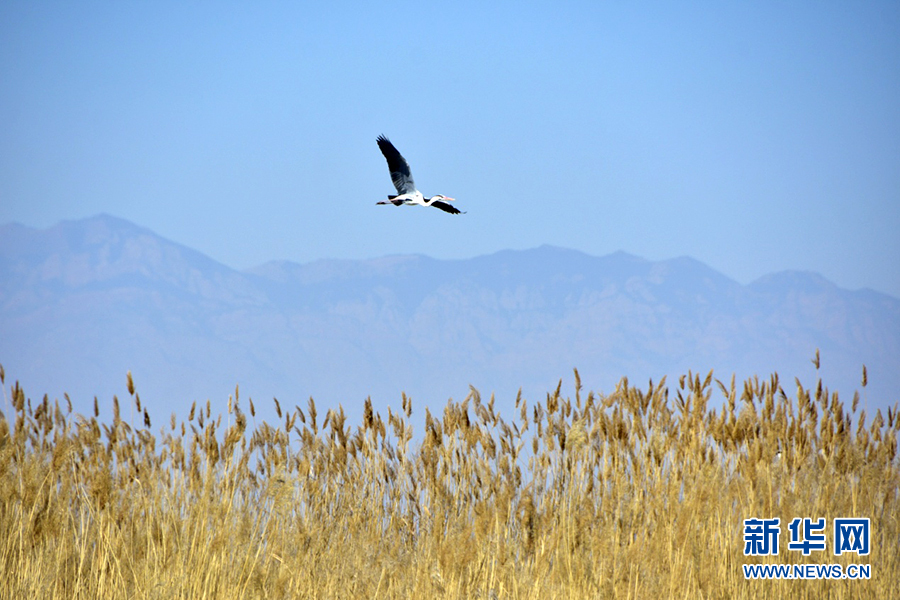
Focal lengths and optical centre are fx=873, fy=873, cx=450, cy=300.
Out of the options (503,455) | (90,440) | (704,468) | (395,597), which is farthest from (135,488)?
(704,468)

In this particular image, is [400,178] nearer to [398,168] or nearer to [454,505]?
[398,168]

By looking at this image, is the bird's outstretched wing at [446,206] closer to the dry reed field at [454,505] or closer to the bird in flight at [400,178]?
the bird in flight at [400,178]

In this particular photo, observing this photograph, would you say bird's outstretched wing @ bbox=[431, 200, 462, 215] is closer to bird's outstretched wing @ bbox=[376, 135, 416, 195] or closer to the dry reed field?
bird's outstretched wing @ bbox=[376, 135, 416, 195]

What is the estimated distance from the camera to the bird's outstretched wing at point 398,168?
23.3 ft

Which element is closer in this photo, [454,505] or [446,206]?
[454,505]

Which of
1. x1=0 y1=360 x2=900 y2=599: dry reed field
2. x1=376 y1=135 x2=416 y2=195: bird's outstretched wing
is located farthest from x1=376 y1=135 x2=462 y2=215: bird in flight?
x1=0 y1=360 x2=900 y2=599: dry reed field

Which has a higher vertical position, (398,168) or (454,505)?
(398,168)

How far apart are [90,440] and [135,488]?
22.3 inches

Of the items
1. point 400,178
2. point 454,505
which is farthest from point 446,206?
point 454,505

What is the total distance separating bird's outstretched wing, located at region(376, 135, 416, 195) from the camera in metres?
7.10

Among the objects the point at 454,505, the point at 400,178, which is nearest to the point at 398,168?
the point at 400,178

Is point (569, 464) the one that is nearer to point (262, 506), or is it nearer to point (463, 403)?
point (463, 403)

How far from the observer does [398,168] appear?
713cm

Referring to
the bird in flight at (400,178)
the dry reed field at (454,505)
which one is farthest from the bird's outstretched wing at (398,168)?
the dry reed field at (454,505)
